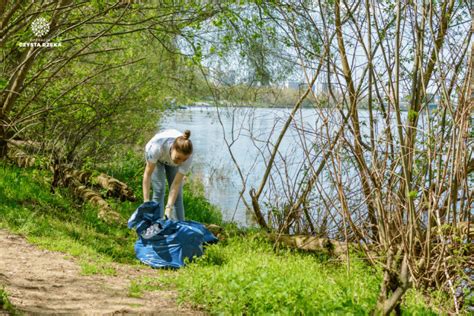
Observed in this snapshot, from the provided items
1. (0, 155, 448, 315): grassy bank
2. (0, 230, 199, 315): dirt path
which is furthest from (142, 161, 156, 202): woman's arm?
(0, 230, 199, 315): dirt path

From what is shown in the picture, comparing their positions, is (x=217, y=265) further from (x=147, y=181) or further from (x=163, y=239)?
(x=147, y=181)

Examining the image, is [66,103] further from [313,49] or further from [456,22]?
[456,22]

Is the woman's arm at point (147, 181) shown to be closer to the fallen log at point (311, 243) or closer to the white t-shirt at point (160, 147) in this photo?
the white t-shirt at point (160, 147)

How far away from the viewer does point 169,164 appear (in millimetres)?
7035

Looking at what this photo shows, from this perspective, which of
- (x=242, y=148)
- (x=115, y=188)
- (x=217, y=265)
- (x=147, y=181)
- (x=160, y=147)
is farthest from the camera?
(x=242, y=148)

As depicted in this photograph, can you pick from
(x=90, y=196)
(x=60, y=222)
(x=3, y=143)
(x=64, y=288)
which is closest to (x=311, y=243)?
(x=60, y=222)

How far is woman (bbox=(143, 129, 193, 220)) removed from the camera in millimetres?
6348

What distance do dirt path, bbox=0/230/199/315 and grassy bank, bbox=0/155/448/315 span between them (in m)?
0.14

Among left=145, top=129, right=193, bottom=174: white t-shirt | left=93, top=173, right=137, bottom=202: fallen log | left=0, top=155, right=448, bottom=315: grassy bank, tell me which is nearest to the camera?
left=0, top=155, right=448, bottom=315: grassy bank

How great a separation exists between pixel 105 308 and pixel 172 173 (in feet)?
10.1

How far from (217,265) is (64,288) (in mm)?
1565

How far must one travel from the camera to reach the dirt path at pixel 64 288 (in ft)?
13.8

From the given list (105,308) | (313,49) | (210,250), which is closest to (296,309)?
(105,308)

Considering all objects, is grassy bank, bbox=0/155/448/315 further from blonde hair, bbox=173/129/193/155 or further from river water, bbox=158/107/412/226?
river water, bbox=158/107/412/226
